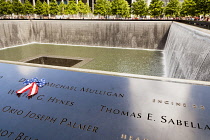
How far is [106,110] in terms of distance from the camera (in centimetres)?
222

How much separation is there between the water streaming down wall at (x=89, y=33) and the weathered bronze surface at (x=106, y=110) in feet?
55.3

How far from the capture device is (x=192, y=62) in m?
5.80

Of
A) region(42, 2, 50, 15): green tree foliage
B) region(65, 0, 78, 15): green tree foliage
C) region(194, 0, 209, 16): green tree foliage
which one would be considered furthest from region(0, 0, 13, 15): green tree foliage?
region(194, 0, 209, 16): green tree foliage

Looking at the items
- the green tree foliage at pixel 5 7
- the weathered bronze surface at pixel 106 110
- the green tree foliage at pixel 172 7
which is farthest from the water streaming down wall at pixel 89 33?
the green tree foliage at pixel 5 7

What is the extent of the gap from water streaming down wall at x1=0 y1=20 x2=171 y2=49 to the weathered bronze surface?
55.3ft

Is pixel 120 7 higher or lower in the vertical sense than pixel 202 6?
higher

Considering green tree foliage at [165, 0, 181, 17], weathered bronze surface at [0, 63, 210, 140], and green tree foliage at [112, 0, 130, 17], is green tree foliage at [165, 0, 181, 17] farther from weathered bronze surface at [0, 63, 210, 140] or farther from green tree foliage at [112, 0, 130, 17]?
weathered bronze surface at [0, 63, 210, 140]

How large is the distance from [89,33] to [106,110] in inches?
784

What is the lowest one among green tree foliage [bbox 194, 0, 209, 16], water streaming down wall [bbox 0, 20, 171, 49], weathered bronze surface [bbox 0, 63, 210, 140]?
weathered bronze surface [bbox 0, 63, 210, 140]

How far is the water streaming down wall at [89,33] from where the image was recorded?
1892cm

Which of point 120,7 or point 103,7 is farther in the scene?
point 103,7

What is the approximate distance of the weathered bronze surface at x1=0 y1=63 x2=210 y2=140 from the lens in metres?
1.88

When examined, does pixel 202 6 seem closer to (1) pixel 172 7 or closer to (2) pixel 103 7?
(1) pixel 172 7

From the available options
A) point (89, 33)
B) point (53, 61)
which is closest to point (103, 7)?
point (89, 33)
